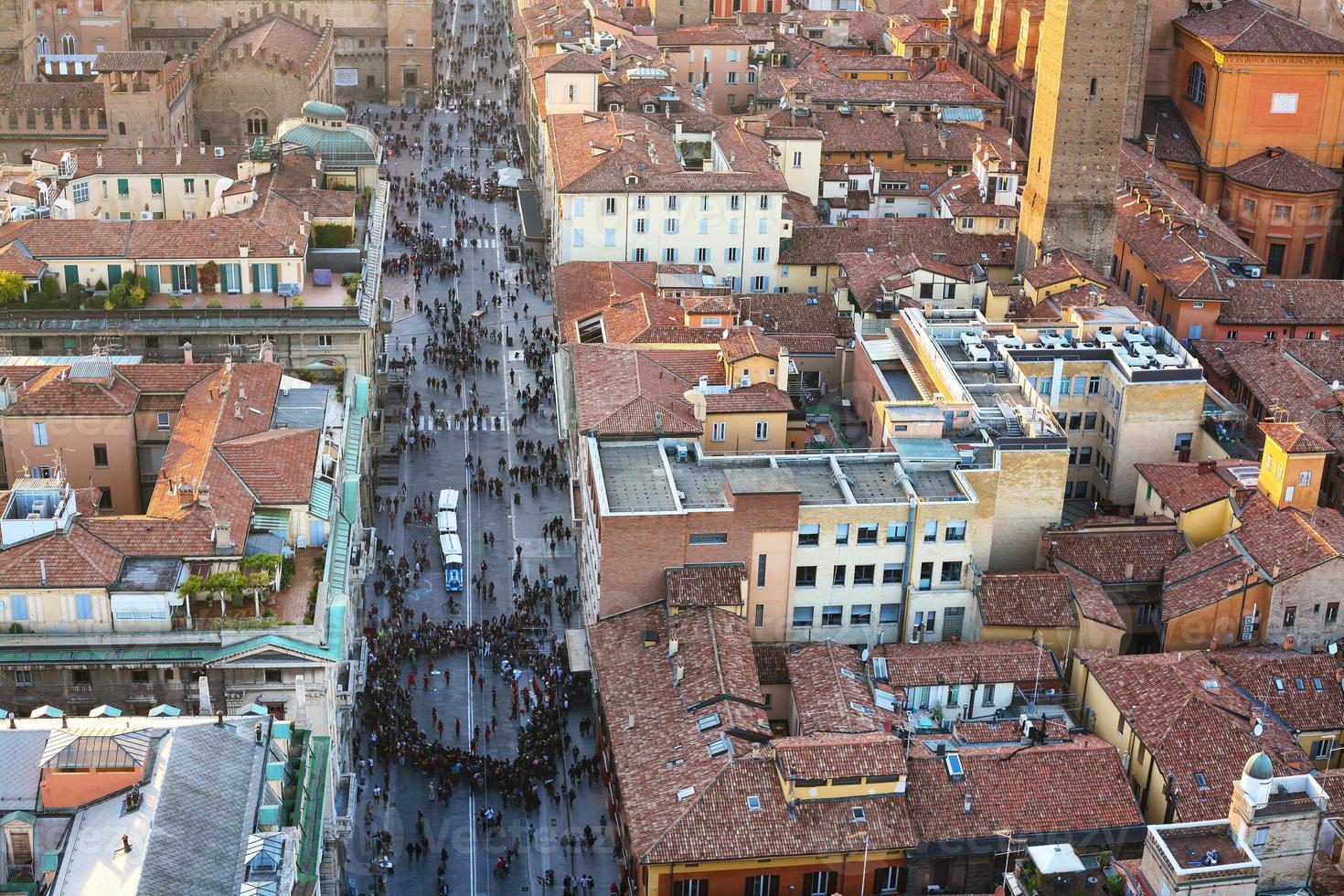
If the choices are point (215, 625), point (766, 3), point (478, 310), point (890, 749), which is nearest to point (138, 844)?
point (215, 625)

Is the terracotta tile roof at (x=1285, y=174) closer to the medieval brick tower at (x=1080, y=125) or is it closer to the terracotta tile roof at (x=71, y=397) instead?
the medieval brick tower at (x=1080, y=125)

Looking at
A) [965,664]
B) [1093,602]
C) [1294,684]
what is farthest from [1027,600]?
[1294,684]

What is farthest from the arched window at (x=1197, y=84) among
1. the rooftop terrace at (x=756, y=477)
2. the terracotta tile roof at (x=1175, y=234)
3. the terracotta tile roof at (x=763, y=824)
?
the terracotta tile roof at (x=763, y=824)

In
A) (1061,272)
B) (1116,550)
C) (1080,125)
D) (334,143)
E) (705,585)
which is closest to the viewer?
(705,585)

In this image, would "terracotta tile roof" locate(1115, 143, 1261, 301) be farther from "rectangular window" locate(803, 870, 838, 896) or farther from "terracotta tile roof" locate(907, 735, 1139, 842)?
"rectangular window" locate(803, 870, 838, 896)

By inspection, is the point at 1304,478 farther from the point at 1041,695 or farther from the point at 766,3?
the point at 766,3

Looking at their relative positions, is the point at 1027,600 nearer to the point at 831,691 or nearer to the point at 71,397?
the point at 831,691

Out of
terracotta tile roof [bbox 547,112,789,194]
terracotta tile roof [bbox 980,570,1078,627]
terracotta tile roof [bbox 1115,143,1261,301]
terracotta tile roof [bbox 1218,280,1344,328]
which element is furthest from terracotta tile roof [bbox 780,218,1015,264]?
terracotta tile roof [bbox 980,570,1078,627]
